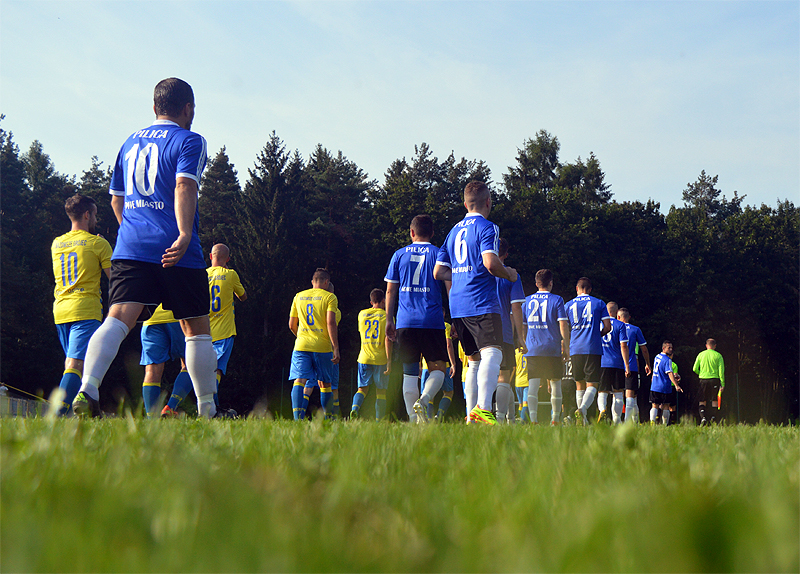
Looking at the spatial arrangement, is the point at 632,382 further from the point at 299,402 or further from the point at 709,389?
the point at 299,402

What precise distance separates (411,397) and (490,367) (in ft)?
8.19

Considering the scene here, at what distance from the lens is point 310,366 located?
12.5m

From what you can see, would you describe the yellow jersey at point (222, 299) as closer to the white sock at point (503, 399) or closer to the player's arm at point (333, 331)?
the player's arm at point (333, 331)

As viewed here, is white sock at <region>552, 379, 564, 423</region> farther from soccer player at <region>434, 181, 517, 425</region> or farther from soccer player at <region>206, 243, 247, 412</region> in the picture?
soccer player at <region>206, 243, 247, 412</region>

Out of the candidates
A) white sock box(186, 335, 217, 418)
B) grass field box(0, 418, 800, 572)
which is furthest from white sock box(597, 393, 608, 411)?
grass field box(0, 418, 800, 572)

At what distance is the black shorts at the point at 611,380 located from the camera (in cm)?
1647

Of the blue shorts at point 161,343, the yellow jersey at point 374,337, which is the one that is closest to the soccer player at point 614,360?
the yellow jersey at point 374,337

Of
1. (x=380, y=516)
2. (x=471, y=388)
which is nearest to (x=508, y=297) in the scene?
(x=471, y=388)

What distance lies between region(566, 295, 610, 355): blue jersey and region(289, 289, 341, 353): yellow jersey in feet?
16.0

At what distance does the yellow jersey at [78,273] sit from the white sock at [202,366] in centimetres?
252

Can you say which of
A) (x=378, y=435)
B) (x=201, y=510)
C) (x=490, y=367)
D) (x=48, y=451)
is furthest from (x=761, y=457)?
(x=490, y=367)

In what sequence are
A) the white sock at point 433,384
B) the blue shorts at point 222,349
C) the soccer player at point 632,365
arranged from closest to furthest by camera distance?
the white sock at point 433,384
the blue shorts at point 222,349
the soccer player at point 632,365

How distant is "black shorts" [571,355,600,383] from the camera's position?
13906 millimetres

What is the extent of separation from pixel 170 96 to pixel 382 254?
3263cm
